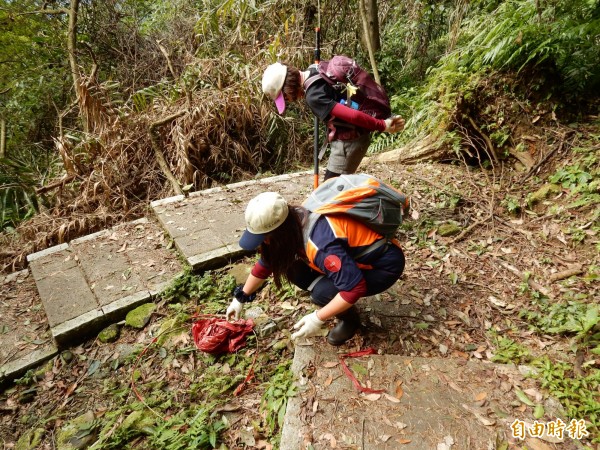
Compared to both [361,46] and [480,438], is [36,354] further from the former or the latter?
[361,46]

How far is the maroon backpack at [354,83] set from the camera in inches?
110

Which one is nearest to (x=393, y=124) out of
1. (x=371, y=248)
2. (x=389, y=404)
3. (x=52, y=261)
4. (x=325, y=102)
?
(x=325, y=102)

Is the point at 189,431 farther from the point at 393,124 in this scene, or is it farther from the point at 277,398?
the point at 393,124

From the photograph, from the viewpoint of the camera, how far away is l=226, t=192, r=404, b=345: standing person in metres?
1.97

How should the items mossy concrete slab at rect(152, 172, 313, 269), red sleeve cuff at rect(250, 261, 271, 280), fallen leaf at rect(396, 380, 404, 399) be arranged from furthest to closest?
mossy concrete slab at rect(152, 172, 313, 269), red sleeve cuff at rect(250, 261, 271, 280), fallen leaf at rect(396, 380, 404, 399)

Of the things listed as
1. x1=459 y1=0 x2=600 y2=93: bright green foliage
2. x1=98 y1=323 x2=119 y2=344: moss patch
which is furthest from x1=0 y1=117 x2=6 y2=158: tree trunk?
x1=459 y1=0 x2=600 y2=93: bright green foliage

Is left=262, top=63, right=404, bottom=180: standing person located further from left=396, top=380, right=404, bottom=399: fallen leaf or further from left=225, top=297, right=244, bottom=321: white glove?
left=396, top=380, right=404, bottom=399: fallen leaf

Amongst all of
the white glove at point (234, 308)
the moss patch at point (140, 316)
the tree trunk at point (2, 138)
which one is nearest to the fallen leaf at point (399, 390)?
the white glove at point (234, 308)

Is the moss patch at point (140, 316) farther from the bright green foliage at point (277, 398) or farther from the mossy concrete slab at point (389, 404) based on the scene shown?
the mossy concrete slab at point (389, 404)

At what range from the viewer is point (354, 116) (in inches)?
107

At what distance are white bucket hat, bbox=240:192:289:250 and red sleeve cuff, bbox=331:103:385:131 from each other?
111 cm

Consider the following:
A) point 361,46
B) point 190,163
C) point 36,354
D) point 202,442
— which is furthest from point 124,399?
point 361,46

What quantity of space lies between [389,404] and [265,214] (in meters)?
1.38

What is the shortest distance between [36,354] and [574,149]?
5725 mm
